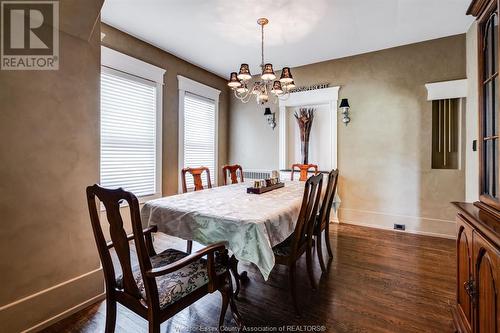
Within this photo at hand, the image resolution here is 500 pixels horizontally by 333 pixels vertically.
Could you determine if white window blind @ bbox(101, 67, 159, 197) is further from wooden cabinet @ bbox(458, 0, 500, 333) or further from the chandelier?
wooden cabinet @ bbox(458, 0, 500, 333)

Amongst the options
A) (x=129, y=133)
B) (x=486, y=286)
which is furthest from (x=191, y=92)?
(x=486, y=286)

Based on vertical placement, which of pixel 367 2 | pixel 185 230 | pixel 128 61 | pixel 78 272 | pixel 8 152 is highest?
pixel 367 2

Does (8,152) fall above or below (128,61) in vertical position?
below

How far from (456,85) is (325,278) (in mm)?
3196

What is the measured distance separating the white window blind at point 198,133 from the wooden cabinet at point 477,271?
12.2 feet

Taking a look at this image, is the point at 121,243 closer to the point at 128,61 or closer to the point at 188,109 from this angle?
the point at 128,61

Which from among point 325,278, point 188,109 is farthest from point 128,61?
point 325,278

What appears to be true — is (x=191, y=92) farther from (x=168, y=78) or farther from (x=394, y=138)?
(x=394, y=138)

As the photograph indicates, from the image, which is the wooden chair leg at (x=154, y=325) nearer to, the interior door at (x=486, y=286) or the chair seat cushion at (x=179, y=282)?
the chair seat cushion at (x=179, y=282)

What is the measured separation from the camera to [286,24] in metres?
3.08

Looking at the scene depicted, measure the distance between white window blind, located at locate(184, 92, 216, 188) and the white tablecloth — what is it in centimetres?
233

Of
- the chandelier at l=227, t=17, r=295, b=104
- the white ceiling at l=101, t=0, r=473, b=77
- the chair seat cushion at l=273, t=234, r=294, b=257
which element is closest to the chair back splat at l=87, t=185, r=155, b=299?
the chair seat cushion at l=273, t=234, r=294, b=257

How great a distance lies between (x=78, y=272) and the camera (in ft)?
6.22

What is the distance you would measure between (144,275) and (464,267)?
1.78m
